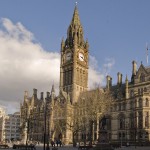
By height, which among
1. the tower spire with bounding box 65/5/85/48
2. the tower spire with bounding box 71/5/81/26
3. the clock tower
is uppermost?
the tower spire with bounding box 71/5/81/26

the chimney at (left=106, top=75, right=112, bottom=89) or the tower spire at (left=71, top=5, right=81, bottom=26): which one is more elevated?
the tower spire at (left=71, top=5, right=81, bottom=26)

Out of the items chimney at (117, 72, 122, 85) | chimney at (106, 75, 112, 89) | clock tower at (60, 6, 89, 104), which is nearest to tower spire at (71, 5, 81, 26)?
clock tower at (60, 6, 89, 104)

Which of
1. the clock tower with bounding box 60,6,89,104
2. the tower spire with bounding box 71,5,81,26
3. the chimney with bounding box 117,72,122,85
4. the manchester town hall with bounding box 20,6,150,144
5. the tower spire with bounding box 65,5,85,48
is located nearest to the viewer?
the manchester town hall with bounding box 20,6,150,144

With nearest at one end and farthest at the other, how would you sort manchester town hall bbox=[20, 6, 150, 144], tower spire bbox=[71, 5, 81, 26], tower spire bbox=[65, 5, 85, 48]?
manchester town hall bbox=[20, 6, 150, 144]
tower spire bbox=[65, 5, 85, 48]
tower spire bbox=[71, 5, 81, 26]

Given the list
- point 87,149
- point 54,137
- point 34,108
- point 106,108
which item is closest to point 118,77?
point 106,108

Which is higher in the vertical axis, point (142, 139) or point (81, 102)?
A: point (81, 102)

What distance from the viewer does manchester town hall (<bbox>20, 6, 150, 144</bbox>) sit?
325ft

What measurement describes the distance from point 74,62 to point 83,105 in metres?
18.9

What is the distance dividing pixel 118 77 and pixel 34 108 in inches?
1691

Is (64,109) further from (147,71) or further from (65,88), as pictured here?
(147,71)

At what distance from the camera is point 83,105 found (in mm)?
119062

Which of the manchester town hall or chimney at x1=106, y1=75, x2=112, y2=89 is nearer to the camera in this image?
the manchester town hall

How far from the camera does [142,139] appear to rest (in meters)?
96.2

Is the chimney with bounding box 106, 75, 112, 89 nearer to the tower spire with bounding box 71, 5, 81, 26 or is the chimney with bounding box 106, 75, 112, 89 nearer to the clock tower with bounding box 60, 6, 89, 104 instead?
the clock tower with bounding box 60, 6, 89, 104
